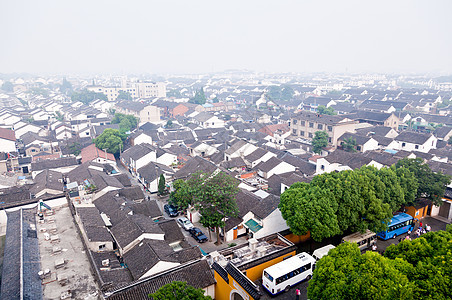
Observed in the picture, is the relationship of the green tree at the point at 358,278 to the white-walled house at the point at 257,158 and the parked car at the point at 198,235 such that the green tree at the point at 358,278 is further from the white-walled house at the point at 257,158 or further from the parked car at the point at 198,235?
the white-walled house at the point at 257,158

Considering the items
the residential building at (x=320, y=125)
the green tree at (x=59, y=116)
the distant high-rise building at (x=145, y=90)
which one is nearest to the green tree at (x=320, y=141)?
the residential building at (x=320, y=125)

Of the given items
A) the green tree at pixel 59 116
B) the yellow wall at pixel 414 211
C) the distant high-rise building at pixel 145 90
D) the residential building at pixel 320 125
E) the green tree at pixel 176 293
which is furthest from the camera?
the distant high-rise building at pixel 145 90

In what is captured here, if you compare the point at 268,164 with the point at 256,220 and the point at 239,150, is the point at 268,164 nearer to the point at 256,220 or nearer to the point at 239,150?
the point at 239,150

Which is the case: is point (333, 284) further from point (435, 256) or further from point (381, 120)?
point (381, 120)

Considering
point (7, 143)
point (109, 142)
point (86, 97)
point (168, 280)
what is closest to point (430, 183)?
point (168, 280)

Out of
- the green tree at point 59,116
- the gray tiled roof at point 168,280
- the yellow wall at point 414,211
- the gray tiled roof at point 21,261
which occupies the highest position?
the green tree at point 59,116

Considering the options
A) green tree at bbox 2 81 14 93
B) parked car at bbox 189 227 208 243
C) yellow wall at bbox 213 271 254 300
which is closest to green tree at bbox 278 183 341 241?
yellow wall at bbox 213 271 254 300
